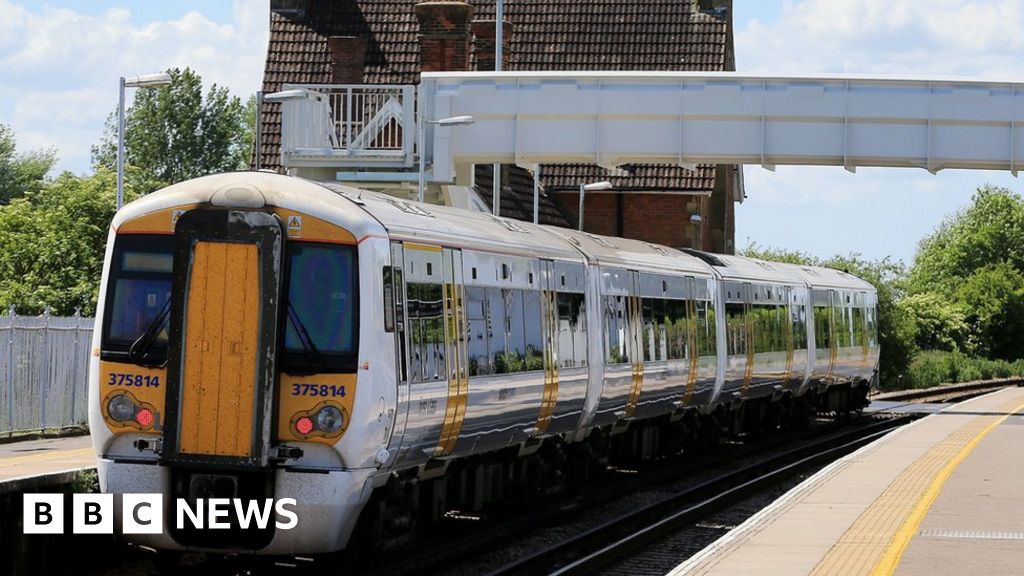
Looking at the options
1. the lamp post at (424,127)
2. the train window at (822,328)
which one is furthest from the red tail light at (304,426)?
the train window at (822,328)

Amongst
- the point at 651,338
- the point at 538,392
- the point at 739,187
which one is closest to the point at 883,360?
the point at 739,187

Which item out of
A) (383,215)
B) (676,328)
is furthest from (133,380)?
(676,328)

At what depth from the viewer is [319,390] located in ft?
41.9

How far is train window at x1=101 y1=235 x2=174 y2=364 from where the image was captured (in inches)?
516

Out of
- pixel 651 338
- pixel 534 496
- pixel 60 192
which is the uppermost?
pixel 60 192

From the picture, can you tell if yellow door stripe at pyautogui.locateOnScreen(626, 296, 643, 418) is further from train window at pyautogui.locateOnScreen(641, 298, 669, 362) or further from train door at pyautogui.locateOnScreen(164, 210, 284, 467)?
train door at pyautogui.locateOnScreen(164, 210, 284, 467)

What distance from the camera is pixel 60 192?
161ft

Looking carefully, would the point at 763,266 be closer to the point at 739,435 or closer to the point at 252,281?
the point at 739,435

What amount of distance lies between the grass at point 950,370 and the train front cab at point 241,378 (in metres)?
52.7

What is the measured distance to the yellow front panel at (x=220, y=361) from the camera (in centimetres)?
1270

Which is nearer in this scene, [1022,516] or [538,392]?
[1022,516]

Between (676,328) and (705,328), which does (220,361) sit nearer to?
(676,328)

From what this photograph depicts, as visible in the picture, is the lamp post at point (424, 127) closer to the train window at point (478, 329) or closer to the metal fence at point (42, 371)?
the metal fence at point (42, 371)

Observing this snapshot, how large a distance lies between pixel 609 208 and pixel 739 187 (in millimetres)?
13132
